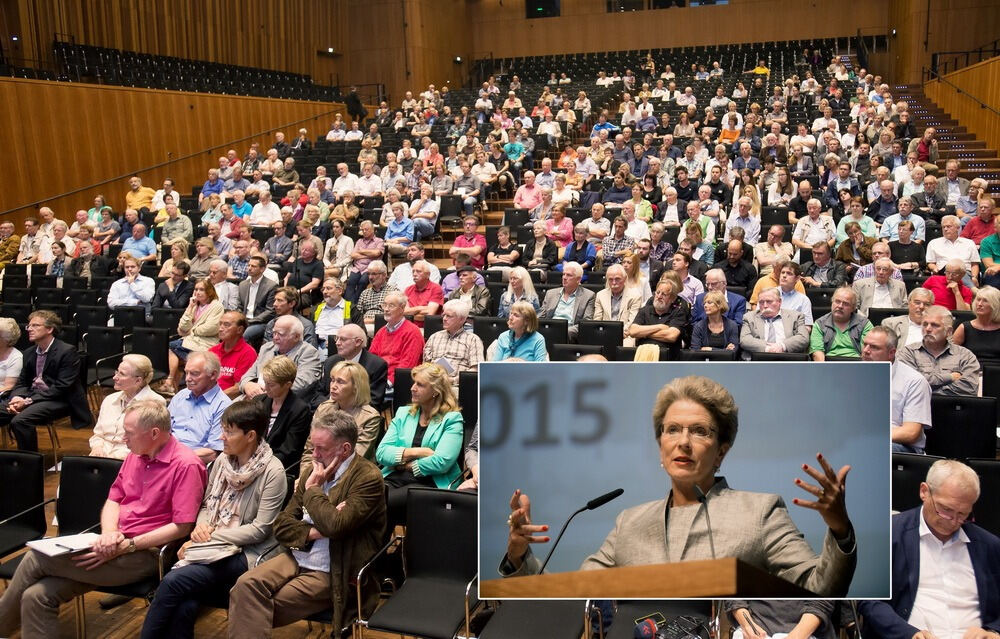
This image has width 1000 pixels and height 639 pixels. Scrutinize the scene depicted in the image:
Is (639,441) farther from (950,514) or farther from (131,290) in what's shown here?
(131,290)

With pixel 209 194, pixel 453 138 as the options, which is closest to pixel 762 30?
pixel 453 138

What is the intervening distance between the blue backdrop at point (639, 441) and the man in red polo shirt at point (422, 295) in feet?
14.9

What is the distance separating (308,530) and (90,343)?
3881mm

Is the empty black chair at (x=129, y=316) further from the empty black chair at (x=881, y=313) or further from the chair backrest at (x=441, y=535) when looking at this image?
the empty black chair at (x=881, y=313)

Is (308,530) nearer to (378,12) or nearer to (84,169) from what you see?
(84,169)

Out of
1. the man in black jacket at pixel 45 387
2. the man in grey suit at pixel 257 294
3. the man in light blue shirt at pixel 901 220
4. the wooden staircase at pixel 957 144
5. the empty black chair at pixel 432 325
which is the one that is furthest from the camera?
the wooden staircase at pixel 957 144

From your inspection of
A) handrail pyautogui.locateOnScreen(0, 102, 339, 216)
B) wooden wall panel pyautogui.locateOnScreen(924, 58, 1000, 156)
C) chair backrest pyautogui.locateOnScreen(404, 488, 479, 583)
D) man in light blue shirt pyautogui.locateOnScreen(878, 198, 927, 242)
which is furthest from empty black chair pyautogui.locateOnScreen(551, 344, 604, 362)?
wooden wall panel pyautogui.locateOnScreen(924, 58, 1000, 156)

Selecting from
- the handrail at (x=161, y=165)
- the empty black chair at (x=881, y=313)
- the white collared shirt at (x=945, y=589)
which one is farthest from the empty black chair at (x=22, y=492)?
the handrail at (x=161, y=165)

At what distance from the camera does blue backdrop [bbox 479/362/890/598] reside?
1362 mm

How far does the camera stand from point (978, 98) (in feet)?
39.2

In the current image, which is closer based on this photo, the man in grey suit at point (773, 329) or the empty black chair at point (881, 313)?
the man in grey suit at point (773, 329)

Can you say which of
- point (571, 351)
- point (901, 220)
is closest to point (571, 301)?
point (571, 351)

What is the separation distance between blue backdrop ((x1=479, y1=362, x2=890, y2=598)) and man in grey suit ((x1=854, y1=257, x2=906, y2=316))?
4408mm

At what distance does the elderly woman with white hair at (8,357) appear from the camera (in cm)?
489
